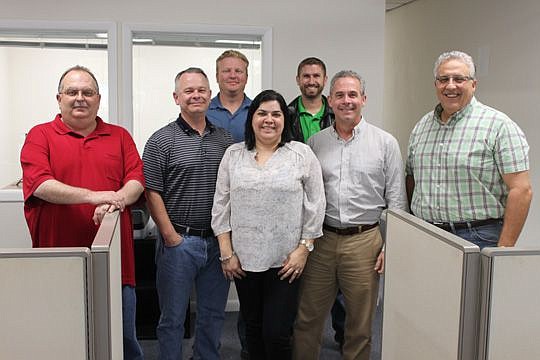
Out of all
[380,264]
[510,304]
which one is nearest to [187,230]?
[380,264]

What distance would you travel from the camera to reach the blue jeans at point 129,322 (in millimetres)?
2232

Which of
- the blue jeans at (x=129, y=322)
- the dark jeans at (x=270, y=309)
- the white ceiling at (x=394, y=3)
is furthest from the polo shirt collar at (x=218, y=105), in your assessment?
the white ceiling at (x=394, y=3)

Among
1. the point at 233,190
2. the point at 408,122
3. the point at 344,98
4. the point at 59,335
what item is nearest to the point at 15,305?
the point at 59,335

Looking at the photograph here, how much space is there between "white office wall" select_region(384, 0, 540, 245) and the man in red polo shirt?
8.74ft

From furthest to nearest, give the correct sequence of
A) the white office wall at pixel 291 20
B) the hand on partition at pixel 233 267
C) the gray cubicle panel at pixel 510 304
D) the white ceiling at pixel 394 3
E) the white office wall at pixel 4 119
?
the white ceiling at pixel 394 3
the white office wall at pixel 4 119
the white office wall at pixel 291 20
the hand on partition at pixel 233 267
the gray cubicle panel at pixel 510 304

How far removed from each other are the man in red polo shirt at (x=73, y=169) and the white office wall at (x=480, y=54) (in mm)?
2665

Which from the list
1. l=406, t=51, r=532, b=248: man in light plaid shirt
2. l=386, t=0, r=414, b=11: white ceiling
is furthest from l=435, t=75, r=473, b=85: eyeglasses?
l=386, t=0, r=414, b=11: white ceiling

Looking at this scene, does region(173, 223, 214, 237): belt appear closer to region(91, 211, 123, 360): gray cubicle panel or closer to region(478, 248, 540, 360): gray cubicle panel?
region(91, 211, 123, 360): gray cubicle panel

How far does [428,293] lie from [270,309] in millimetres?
838

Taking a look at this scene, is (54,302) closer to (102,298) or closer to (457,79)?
(102,298)

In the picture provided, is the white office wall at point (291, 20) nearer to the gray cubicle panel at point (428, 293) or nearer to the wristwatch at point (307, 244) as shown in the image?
the wristwatch at point (307, 244)

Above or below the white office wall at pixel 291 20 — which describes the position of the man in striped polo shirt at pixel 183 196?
below

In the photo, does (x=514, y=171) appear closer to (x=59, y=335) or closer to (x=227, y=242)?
(x=227, y=242)

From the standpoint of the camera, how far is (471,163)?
216 cm
